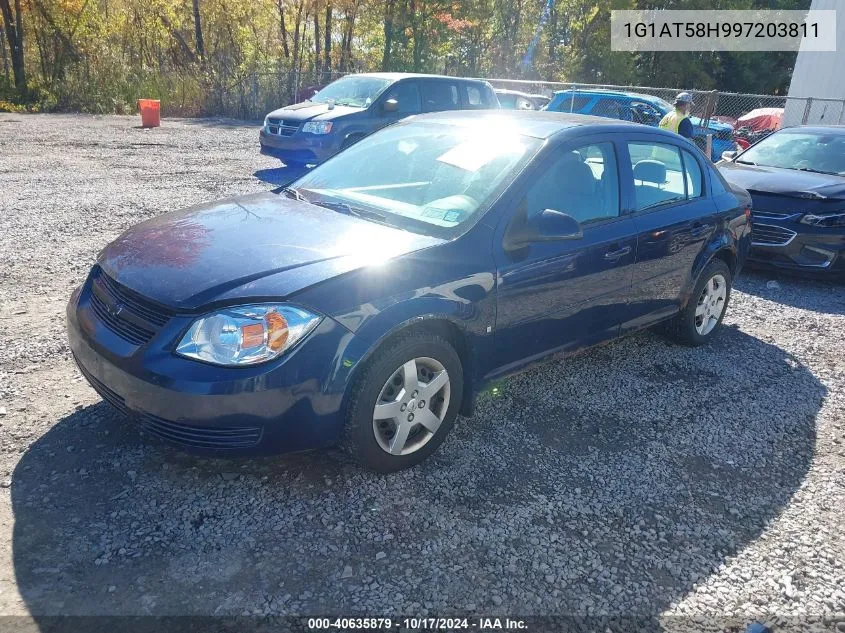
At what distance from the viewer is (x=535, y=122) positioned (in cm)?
420

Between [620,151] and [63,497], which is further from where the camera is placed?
[620,151]

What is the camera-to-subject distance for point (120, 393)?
296 cm

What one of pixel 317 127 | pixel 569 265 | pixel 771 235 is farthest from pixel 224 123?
pixel 569 265

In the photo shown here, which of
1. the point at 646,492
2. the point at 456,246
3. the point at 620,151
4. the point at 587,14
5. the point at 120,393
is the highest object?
the point at 587,14

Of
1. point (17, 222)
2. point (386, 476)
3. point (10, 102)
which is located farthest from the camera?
point (10, 102)

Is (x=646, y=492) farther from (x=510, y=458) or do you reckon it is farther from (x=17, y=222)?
(x=17, y=222)

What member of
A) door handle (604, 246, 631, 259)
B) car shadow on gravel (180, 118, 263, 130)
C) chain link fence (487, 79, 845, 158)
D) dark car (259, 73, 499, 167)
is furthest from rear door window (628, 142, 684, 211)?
car shadow on gravel (180, 118, 263, 130)

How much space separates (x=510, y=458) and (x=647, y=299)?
1674 mm

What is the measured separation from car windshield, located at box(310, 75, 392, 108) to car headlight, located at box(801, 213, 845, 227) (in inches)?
280

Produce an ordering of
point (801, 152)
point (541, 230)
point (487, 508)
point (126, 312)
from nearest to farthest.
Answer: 1. point (126, 312)
2. point (487, 508)
3. point (541, 230)
4. point (801, 152)

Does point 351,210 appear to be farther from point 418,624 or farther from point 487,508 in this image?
point 418,624

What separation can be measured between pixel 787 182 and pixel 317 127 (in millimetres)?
6949

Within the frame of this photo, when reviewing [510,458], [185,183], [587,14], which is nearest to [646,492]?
[510,458]

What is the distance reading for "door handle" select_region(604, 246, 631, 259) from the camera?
4.08 metres
